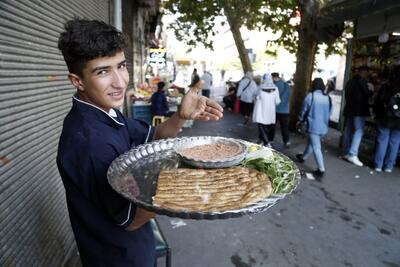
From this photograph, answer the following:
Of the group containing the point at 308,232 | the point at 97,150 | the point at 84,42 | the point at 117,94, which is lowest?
the point at 308,232

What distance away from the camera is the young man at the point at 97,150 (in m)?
1.59

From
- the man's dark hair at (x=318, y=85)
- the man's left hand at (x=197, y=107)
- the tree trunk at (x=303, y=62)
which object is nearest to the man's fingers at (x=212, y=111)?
the man's left hand at (x=197, y=107)

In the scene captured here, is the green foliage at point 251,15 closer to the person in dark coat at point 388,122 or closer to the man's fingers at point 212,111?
the person in dark coat at point 388,122

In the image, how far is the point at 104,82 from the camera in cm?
173

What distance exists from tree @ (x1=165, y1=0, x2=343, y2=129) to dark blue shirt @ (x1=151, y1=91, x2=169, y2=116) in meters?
4.14

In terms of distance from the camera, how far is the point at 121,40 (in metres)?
1.78

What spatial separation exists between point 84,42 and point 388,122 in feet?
23.7

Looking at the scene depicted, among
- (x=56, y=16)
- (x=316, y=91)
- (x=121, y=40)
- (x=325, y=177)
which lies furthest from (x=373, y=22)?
(x=121, y=40)

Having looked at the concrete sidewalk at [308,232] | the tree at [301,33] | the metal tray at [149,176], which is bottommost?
the concrete sidewalk at [308,232]

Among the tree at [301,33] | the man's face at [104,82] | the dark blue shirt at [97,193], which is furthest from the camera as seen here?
the tree at [301,33]

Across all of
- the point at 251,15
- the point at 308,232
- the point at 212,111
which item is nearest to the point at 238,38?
the point at 251,15

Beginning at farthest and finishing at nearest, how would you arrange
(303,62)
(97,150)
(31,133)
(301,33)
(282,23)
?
(282,23)
(303,62)
(301,33)
(31,133)
(97,150)

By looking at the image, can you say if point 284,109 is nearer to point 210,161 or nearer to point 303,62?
point 303,62

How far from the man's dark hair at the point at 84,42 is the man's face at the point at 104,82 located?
4 centimetres
